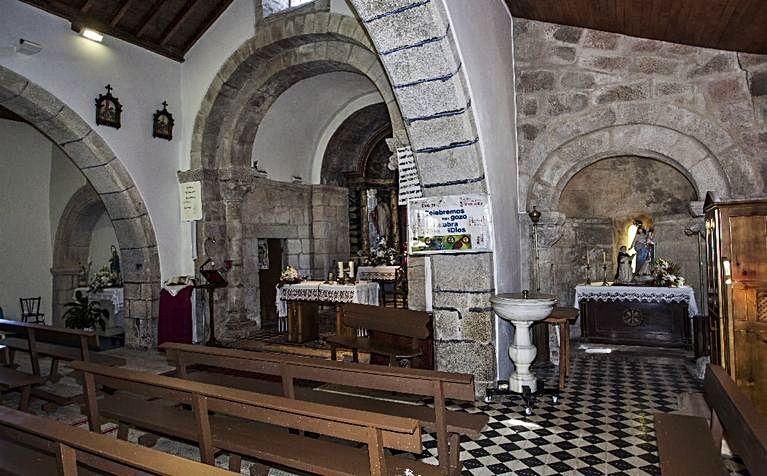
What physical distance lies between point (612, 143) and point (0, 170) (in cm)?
979

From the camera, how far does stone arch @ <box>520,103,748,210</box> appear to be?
15.8 ft

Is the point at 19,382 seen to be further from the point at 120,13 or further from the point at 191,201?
the point at 120,13

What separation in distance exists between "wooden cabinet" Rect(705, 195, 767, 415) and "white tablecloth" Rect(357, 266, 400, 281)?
584cm

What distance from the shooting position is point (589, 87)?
5.36 m

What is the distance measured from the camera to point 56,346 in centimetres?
462

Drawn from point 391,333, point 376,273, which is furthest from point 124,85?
point 391,333

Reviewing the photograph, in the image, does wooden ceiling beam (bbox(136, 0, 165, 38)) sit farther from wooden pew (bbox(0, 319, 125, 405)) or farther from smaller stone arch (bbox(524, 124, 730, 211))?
smaller stone arch (bbox(524, 124, 730, 211))

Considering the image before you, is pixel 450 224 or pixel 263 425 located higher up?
pixel 450 224

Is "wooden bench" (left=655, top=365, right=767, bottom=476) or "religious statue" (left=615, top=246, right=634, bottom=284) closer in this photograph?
"wooden bench" (left=655, top=365, right=767, bottom=476)

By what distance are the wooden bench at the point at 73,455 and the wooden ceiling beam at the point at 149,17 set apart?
6025 millimetres

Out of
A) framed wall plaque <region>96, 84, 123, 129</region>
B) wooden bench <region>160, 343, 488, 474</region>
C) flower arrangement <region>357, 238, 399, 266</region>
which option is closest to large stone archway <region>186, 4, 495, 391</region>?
wooden bench <region>160, 343, 488, 474</region>

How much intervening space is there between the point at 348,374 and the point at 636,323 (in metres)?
4.90

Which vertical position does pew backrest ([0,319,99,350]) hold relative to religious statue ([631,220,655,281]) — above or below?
below

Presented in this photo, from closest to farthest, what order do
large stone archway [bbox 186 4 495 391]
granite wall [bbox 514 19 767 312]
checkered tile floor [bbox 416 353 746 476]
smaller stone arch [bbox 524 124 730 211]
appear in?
1. checkered tile floor [bbox 416 353 746 476]
2. large stone archway [bbox 186 4 495 391]
3. granite wall [bbox 514 19 767 312]
4. smaller stone arch [bbox 524 124 730 211]
